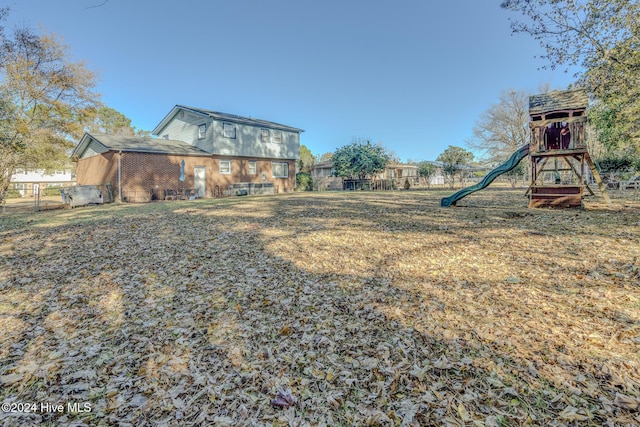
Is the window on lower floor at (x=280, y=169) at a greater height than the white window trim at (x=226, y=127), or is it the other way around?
the white window trim at (x=226, y=127)

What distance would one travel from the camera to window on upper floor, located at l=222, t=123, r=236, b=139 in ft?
84.3

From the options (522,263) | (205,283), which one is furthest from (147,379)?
(522,263)

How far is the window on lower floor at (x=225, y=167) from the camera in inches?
1021

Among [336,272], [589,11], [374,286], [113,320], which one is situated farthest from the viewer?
[589,11]

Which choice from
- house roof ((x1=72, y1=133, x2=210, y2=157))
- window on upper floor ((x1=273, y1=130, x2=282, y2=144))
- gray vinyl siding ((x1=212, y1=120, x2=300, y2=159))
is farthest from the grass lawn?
window on upper floor ((x1=273, y1=130, x2=282, y2=144))

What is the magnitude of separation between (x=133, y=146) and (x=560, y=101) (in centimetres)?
2380

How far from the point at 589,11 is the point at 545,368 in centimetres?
1225

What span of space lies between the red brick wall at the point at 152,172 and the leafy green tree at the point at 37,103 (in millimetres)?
2775

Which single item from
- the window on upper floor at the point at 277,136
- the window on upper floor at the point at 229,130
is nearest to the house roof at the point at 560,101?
the window on upper floor at the point at 277,136

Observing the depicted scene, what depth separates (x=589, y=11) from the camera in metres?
9.80

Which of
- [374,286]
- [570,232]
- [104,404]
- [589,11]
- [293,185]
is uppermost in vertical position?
[589,11]

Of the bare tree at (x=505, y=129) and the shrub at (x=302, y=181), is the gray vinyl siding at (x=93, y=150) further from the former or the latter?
the bare tree at (x=505, y=129)

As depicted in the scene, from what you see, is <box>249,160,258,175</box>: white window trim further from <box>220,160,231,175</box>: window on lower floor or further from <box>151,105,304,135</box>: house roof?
<box>151,105,304,135</box>: house roof

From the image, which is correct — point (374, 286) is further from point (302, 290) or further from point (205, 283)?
point (205, 283)
